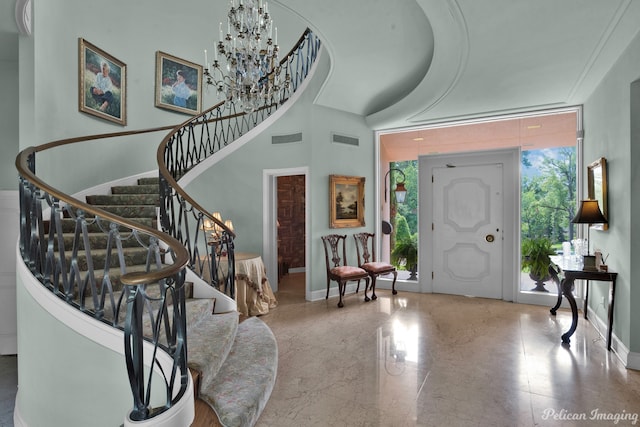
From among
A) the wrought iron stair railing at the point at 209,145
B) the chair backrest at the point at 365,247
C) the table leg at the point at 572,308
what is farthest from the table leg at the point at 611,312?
the wrought iron stair railing at the point at 209,145

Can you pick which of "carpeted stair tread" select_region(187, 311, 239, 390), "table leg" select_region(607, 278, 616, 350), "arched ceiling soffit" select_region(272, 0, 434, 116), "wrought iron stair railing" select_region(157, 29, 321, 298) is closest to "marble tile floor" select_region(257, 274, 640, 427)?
"table leg" select_region(607, 278, 616, 350)

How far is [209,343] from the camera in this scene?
2.76 metres

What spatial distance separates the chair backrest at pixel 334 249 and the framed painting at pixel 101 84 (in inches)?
141

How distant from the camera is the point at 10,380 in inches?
136

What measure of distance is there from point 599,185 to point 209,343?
14.7ft

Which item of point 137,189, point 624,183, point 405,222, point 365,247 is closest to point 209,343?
point 137,189

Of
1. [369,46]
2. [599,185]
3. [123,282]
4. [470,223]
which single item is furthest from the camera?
[470,223]

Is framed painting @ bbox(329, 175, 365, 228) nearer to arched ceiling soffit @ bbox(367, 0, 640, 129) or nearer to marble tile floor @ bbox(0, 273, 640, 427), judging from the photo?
arched ceiling soffit @ bbox(367, 0, 640, 129)

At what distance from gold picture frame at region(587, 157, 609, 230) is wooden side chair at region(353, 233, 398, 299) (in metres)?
2.86

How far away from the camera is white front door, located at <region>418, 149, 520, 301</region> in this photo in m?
5.76

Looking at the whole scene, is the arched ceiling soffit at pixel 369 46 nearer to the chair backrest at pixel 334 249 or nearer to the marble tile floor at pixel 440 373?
the chair backrest at pixel 334 249

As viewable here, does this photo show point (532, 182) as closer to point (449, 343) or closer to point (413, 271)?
point (413, 271)

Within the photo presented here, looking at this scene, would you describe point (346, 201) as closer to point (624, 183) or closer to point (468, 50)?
point (468, 50)

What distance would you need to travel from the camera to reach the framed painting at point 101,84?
4.66 m
